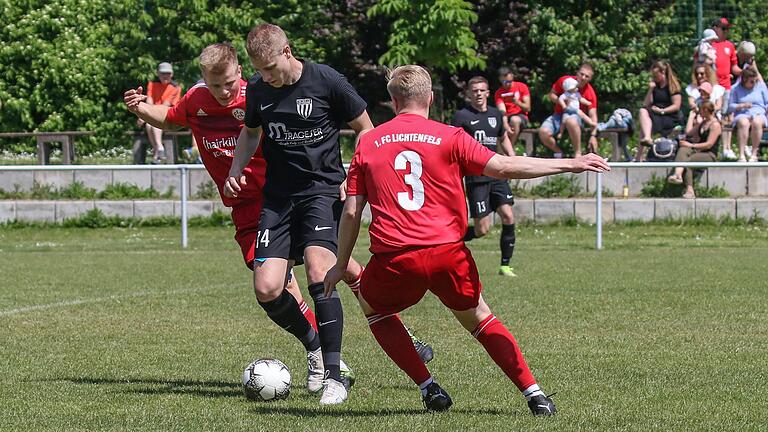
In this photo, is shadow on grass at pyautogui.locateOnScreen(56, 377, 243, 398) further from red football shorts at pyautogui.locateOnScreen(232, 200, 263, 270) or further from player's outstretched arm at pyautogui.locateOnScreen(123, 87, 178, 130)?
player's outstretched arm at pyautogui.locateOnScreen(123, 87, 178, 130)

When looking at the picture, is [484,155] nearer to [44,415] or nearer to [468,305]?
[468,305]

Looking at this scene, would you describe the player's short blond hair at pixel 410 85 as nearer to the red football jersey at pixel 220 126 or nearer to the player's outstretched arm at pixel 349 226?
the player's outstretched arm at pixel 349 226

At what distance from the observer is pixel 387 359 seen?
27.6 feet

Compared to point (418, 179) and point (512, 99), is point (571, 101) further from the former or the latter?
point (418, 179)

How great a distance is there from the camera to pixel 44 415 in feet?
21.4

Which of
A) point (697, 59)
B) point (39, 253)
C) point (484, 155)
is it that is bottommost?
point (39, 253)

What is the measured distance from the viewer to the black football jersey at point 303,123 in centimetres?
725

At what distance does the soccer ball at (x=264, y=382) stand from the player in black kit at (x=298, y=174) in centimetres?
27

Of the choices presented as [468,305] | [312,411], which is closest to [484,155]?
[468,305]

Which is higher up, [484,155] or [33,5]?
[33,5]

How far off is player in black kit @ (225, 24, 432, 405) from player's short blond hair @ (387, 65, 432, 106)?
1.00 metres

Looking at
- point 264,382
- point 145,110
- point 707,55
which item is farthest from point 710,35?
point 264,382

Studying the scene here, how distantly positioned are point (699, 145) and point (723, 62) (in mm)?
1959

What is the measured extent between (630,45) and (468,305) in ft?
64.8
